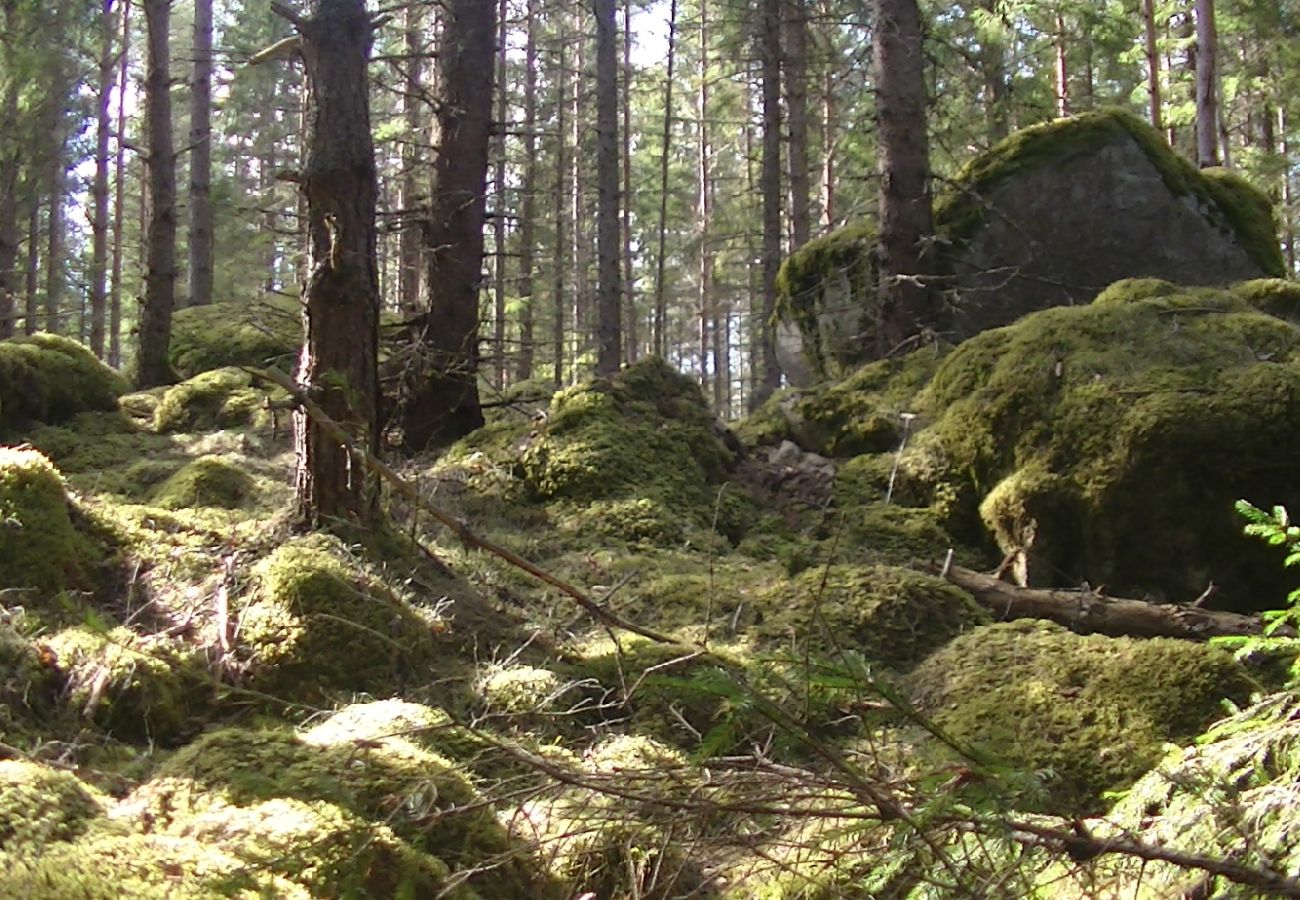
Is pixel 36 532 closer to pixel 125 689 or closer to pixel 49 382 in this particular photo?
pixel 125 689

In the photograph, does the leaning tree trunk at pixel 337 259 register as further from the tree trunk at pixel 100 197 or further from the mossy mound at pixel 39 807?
the tree trunk at pixel 100 197

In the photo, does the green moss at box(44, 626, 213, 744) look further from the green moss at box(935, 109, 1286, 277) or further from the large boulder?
the green moss at box(935, 109, 1286, 277)

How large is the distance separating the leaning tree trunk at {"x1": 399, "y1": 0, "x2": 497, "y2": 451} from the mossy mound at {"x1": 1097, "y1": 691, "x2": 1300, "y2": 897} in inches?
287

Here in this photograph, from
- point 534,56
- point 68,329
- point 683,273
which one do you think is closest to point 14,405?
point 534,56

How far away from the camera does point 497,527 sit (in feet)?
22.0

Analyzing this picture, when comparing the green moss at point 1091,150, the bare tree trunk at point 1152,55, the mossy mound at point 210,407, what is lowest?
the mossy mound at point 210,407

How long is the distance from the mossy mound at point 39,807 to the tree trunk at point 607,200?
13222 millimetres

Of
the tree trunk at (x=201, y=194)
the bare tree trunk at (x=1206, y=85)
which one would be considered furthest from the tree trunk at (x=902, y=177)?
the tree trunk at (x=201, y=194)

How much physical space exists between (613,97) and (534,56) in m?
11.9

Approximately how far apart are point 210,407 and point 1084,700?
8123mm

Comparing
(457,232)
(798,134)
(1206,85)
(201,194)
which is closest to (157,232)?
(457,232)

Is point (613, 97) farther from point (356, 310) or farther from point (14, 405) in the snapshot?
point (356, 310)

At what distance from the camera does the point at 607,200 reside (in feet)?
52.5

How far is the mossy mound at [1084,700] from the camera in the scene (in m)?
3.67
